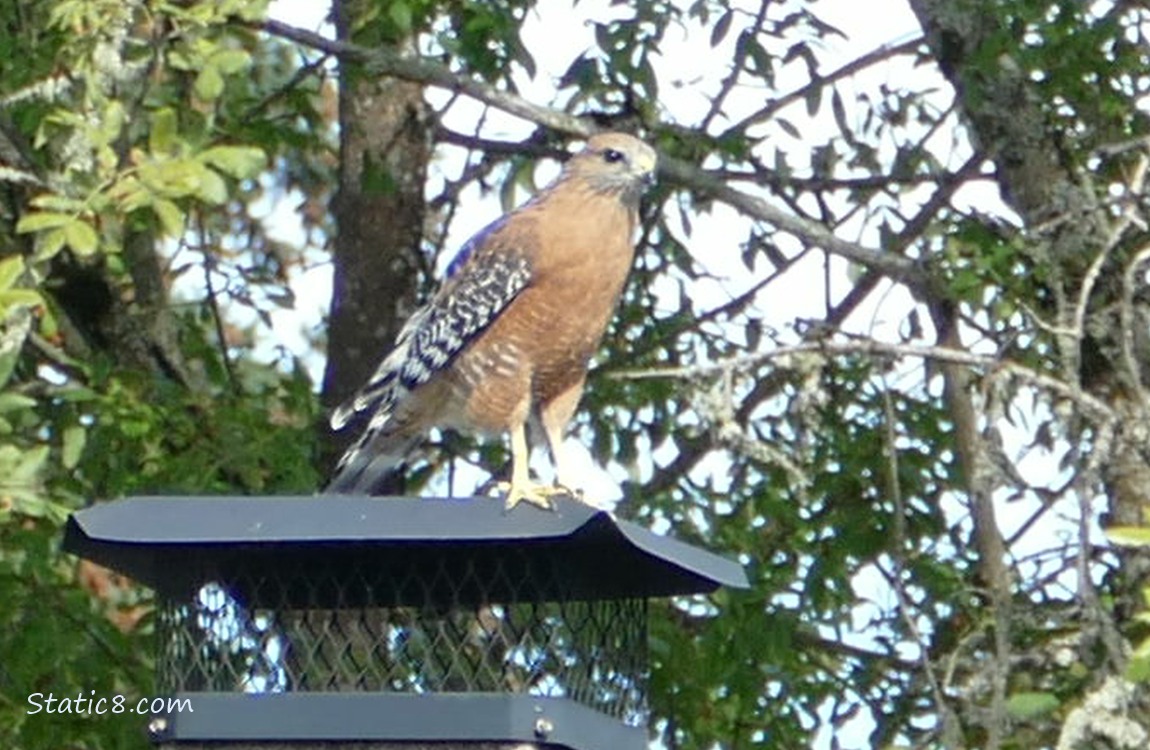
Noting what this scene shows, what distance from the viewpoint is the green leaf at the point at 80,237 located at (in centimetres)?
536

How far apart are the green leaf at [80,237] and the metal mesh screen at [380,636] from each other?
3.55 feet

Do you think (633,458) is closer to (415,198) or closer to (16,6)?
(415,198)

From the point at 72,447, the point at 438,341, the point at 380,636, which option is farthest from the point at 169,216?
the point at 380,636

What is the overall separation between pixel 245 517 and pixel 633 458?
3.70 meters

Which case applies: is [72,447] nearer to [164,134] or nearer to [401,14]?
[164,134]

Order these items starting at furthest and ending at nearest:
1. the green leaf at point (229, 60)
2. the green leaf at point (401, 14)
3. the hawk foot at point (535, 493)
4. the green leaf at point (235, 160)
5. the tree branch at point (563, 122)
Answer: the green leaf at point (401, 14), the tree branch at point (563, 122), the green leaf at point (229, 60), the green leaf at point (235, 160), the hawk foot at point (535, 493)

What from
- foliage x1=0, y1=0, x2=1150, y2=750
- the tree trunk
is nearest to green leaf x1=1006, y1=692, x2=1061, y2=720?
foliage x1=0, y1=0, x2=1150, y2=750

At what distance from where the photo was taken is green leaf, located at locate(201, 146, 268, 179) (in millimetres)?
5578

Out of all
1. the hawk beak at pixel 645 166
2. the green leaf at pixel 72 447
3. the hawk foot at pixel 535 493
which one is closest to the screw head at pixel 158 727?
the hawk foot at pixel 535 493

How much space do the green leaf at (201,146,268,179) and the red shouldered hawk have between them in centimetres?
49

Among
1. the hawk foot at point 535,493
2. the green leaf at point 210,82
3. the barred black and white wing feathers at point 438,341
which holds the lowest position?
the hawk foot at point 535,493

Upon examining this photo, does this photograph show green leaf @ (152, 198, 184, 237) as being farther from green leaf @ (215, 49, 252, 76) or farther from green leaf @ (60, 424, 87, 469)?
green leaf @ (60, 424, 87, 469)

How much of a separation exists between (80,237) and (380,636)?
4.24 feet

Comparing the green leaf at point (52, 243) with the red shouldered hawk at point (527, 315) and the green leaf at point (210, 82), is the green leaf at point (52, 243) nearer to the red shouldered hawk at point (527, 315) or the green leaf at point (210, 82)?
the green leaf at point (210, 82)
